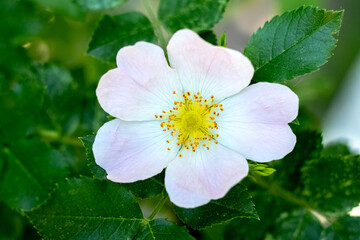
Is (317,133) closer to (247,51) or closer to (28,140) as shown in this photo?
(247,51)

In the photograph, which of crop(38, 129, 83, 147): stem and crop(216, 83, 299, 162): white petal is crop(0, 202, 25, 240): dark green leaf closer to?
crop(38, 129, 83, 147): stem

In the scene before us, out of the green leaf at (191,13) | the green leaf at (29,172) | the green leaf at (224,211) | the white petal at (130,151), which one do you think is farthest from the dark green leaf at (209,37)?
the green leaf at (29,172)

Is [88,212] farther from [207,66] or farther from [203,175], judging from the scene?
[207,66]

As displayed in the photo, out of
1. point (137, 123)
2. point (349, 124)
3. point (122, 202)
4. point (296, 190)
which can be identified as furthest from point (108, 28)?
point (349, 124)

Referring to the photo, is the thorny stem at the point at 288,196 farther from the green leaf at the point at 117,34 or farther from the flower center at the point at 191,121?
the green leaf at the point at 117,34

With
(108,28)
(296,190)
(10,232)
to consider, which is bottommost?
(296,190)

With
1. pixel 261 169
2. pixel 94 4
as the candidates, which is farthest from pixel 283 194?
pixel 94 4
